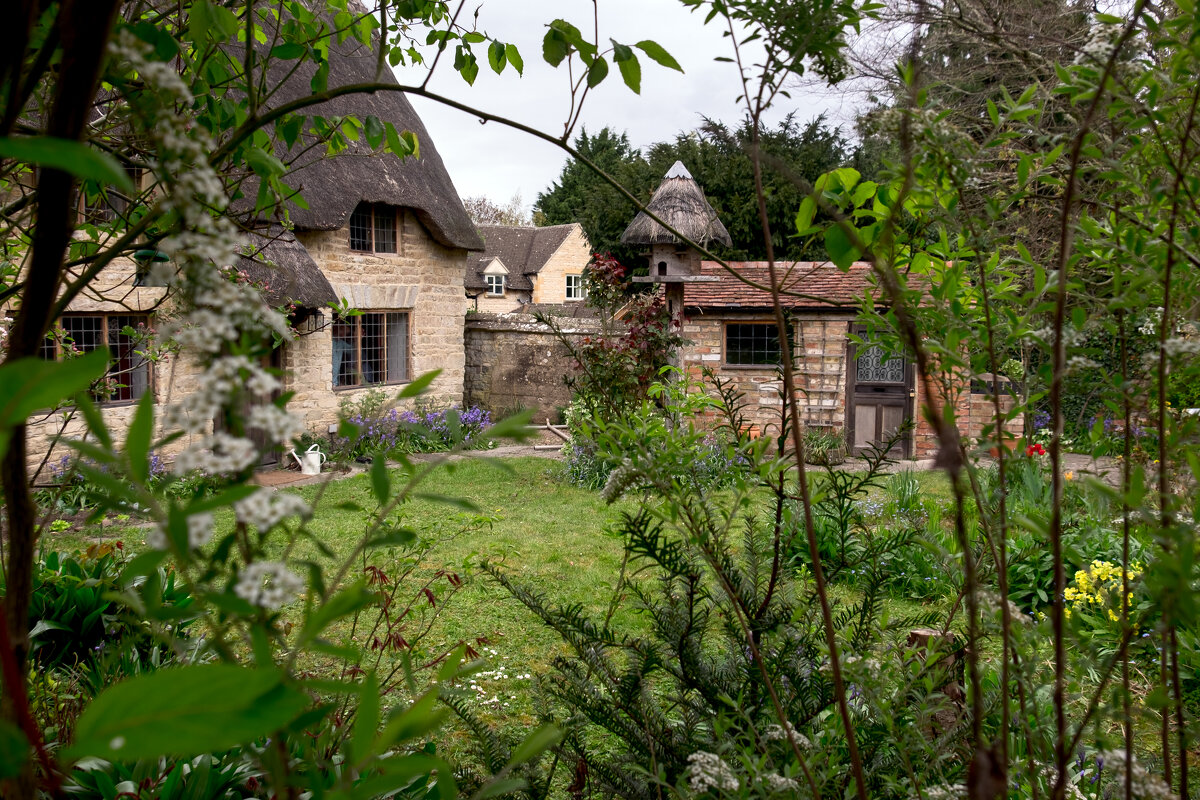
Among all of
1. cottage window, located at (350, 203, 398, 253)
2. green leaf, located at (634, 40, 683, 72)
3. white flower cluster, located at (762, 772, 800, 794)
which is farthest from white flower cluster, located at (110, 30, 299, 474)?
cottage window, located at (350, 203, 398, 253)

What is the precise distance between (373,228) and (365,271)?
743 mm

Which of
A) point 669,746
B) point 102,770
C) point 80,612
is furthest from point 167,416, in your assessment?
point 80,612

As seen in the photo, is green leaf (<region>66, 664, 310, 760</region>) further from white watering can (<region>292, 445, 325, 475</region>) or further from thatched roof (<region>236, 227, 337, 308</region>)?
thatched roof (<region>236, 227, 337, 308</region>)

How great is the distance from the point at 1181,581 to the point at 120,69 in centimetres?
94

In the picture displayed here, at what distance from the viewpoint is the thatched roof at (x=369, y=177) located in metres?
10.6

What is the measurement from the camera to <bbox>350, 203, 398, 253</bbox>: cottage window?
11984 millimetres

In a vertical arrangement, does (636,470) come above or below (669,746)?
above

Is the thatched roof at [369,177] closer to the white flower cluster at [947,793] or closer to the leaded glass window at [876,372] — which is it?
the leaded glass window at [876,372]

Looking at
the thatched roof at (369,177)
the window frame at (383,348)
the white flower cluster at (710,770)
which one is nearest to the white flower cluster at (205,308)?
the white flower cluster at (710,770)

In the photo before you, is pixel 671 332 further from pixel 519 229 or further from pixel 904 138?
pixel 519 229

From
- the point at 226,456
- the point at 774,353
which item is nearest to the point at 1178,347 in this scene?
the point at 226,456

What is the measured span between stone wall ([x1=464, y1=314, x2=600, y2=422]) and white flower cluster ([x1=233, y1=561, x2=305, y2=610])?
490 inches

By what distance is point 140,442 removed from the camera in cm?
45

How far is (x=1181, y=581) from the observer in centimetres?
59
